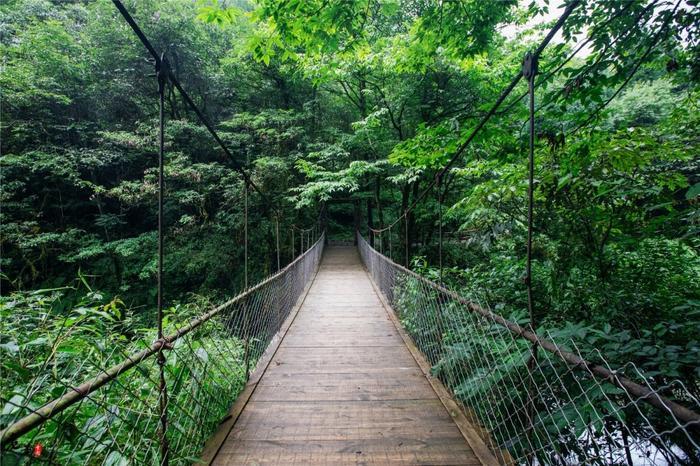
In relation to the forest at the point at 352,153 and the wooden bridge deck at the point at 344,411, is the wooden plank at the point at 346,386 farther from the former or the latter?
the forest at the point at 352,153

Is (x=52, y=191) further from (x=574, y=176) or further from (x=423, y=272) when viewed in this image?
(x=574, y=176)

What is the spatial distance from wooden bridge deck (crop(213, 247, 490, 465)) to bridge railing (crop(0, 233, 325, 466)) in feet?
0.55

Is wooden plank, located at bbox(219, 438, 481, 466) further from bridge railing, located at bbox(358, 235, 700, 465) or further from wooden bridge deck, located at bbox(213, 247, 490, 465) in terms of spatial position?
bridge railing, located at bbox(358, 235, 700, 465)

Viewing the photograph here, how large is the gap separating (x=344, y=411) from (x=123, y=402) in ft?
3.17

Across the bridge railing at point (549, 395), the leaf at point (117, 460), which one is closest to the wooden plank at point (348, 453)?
the bridge railing at point (549, 395)

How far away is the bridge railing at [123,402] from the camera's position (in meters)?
0.79

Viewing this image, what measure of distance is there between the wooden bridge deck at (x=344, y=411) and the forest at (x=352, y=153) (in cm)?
58

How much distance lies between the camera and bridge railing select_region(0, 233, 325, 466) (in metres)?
0.79

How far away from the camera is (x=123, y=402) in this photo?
49.8 inches

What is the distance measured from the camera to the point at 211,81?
33.8 feet

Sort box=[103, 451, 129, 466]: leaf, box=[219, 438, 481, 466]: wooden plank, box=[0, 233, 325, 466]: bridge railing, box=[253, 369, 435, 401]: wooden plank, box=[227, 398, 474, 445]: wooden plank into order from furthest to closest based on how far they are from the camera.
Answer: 1. box=[253, 369, 435, 401]: wooden plank
2. box=[227, 398, 474, 445]: wooden plank
3. box=[219, 438, 481, 466]: wooden plank
4. box=[103, 451, 129, 466]: leaf
5. box=[0, 233, 325, 466]: bridge railing

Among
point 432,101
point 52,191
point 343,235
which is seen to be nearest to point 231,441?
point 432,101

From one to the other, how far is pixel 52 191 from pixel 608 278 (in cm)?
1335

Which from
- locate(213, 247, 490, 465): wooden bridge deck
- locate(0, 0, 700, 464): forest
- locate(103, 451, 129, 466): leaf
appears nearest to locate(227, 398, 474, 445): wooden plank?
locate(213, 247, 490, 465): wooden bridge deck
